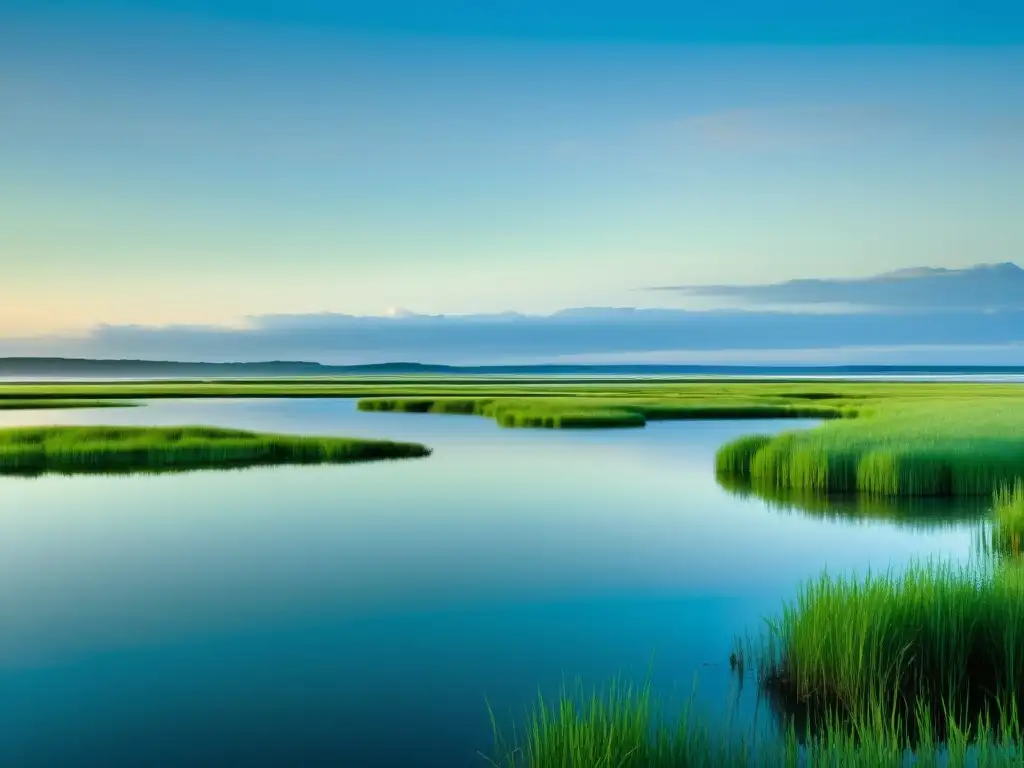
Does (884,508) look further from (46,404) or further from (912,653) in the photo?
(46,404)

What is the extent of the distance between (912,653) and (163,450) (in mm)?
27925

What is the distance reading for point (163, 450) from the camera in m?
31.0

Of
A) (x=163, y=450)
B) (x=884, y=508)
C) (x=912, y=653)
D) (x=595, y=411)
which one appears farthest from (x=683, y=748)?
(x=595, y=411)

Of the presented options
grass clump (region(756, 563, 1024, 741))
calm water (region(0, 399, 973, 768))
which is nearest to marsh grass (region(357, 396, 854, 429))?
calm water (region(0, 399, 973, 768))

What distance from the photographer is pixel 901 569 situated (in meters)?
14.3

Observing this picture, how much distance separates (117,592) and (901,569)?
12782 mm

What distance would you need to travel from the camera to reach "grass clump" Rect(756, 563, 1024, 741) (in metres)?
7.95

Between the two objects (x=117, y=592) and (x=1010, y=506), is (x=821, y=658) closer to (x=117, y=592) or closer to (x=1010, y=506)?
(x=1010, y=506)

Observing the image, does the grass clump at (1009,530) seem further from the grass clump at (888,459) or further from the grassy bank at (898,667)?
the grassy bank at (898,667)

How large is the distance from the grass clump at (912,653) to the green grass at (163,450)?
24620mm

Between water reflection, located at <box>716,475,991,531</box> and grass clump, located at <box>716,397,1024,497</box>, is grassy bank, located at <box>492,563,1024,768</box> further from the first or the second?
grass clump, located at <box>716,397,1024,497</box>

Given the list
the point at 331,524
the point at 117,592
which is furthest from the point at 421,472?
the point at 117,592

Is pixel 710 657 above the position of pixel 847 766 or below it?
below

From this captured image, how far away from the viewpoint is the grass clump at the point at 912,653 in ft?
26.1
